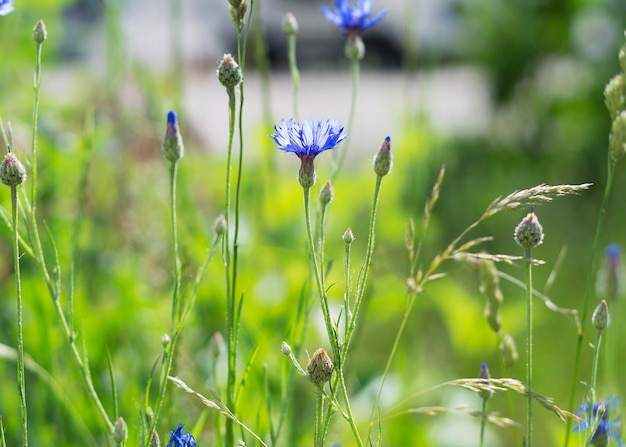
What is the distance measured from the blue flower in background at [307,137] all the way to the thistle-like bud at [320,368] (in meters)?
0.17

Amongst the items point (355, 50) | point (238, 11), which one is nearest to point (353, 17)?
point (355, 50)

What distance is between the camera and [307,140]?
73cm

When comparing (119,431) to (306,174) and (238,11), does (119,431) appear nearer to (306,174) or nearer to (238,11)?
(306,174)

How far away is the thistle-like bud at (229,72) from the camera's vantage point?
2.36 ft

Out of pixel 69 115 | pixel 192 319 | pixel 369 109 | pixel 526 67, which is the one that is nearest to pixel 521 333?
pixel 192 319

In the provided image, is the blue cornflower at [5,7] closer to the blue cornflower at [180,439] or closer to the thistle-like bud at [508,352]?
the blue cornflower at [180,439]

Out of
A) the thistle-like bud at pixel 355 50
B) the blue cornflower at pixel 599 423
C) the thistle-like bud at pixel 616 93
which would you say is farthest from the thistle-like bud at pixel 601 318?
the thistle-like bud at pixel 355 50

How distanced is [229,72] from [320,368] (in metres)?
0.25

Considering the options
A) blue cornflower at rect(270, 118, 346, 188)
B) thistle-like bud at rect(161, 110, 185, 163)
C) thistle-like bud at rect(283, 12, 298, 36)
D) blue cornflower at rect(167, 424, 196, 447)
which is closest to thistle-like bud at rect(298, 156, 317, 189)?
blue cornflower at rect(270, 118, 346, 188)

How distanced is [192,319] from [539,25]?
9.60 ft

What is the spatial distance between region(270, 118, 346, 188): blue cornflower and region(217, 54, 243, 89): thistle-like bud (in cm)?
5

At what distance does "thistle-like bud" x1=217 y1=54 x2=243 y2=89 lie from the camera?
72cm

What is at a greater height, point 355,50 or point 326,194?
point 355,50

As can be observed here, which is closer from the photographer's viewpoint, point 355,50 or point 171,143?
point 171,143
